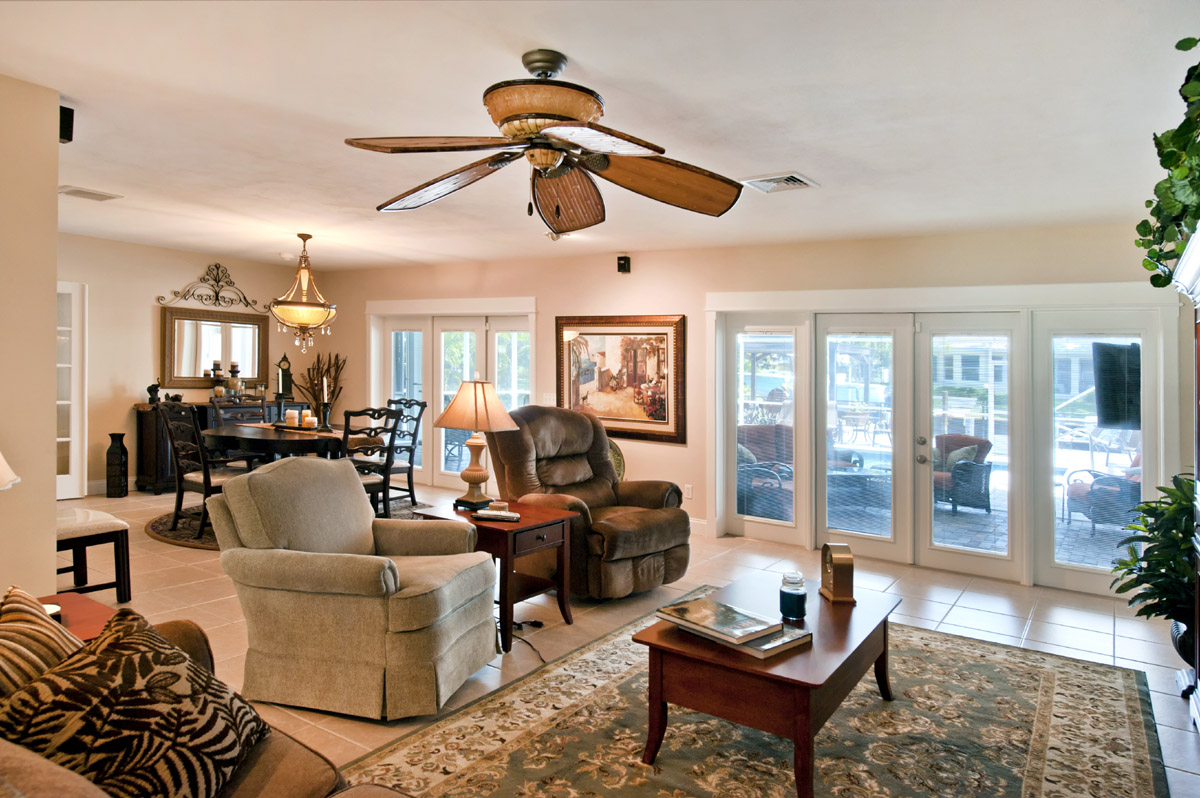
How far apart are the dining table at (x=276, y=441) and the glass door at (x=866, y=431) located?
3693 mm

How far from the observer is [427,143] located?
219cm

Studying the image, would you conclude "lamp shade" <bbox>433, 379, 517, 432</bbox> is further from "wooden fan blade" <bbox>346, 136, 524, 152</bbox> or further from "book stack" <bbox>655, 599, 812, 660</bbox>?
"wooden fan blade" <bbox>346, 136, 524, 152</bbox>

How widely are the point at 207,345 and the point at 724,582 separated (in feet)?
19.9

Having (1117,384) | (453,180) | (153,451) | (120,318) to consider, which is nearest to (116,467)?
(153,451)

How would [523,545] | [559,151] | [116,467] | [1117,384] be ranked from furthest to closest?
1. [116,467]
2. [1117,384]
3. [523,545]
4. [559,151]

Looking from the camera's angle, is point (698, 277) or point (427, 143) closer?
point (427, 143)

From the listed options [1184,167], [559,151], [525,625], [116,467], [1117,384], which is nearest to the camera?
[1184,167]

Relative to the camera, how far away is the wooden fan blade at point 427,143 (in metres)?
2.17

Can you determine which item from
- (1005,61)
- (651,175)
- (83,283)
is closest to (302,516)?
(651,175)

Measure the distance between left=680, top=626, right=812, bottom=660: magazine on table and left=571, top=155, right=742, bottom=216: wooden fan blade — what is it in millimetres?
1427

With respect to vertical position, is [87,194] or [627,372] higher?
[87,194]

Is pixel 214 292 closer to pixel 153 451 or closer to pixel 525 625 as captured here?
pixel 153 451

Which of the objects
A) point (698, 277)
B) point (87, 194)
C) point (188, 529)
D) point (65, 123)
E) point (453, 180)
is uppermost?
point (87, 194)

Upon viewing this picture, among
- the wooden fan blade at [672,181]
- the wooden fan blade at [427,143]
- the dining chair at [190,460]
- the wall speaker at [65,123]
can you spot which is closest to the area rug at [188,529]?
the dining chair at [190,460]
